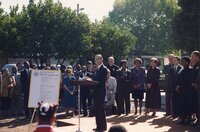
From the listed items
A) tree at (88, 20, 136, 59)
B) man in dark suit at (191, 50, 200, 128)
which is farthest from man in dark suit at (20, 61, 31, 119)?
tree at (88, 20, 136, 59)

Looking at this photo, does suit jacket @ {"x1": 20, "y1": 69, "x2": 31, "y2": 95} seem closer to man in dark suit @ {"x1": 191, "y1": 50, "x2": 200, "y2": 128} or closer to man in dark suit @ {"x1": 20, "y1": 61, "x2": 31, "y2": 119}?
man in dark suit @ {"x1": 20, "y1": 61, "x2": 31, "y2": 119}

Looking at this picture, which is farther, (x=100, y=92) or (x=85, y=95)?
(x=85, y=95)

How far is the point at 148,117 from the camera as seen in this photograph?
538 inches

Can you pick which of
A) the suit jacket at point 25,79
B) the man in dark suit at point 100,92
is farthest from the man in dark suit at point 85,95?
the man in dark suit at point 100,92

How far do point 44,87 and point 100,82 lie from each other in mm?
1662

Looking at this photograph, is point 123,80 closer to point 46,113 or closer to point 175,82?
point 175,82

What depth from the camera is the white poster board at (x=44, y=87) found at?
948 cm

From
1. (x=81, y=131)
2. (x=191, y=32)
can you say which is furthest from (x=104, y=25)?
(x=81, y=131)

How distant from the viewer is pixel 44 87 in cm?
962

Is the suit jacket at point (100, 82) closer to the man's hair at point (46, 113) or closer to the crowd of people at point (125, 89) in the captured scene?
the crowd of people at point (125, 89)

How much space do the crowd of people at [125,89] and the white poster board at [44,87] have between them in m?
1.44

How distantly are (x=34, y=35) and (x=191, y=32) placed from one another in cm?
1039

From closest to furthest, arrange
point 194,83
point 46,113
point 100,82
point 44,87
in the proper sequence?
point 46,113 < point 44,87 < point 100,82 < point 194,83

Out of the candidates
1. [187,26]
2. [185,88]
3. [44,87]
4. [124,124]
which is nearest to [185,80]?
[185,88]
